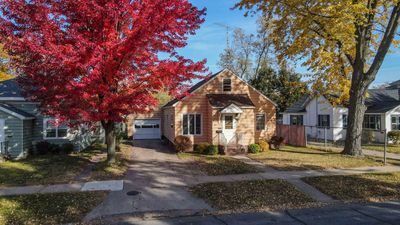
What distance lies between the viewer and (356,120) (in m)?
16.7

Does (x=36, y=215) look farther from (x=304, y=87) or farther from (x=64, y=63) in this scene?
(x=304, y=87)

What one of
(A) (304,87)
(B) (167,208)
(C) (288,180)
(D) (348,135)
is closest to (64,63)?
(B) (167,208)

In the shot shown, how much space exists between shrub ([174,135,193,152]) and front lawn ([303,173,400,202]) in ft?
31.2

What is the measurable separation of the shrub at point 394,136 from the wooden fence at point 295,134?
7.04 meters

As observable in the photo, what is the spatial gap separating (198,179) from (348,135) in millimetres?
10269

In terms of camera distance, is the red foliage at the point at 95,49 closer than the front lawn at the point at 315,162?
Yes

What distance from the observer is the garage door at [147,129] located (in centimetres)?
3112

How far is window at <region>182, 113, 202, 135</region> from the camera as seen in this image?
2014 centimetres

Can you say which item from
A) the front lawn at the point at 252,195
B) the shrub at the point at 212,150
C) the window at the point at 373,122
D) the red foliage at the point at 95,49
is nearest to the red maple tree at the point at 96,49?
the red foliage at the point at 95,49

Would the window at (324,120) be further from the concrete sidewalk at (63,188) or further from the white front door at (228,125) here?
the concrete sidewalk at (63,188)

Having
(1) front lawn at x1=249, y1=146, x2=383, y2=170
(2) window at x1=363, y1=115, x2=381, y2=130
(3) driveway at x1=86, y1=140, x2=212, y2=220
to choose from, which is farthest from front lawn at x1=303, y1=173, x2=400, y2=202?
(2) window at x1=363, y1=115, x2=381, y2=130

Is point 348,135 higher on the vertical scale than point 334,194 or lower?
higher

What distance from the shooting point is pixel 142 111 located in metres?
13.0

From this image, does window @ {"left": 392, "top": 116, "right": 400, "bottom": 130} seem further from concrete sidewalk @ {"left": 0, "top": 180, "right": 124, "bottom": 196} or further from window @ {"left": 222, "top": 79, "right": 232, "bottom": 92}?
concrete sidewalk @ {"left": 0, "top": 180, "right": 124, "bottom": 196}
